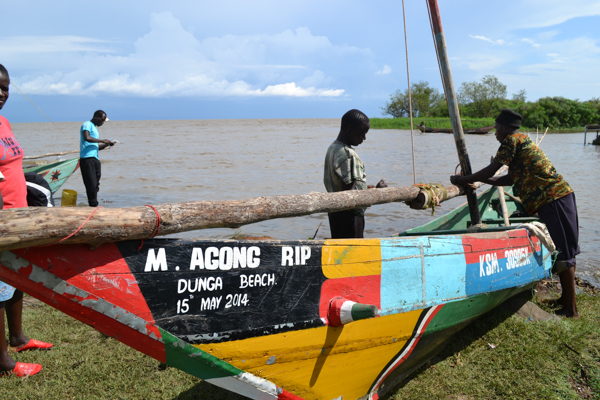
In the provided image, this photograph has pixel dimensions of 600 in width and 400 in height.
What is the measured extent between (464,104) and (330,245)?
81.9 meters

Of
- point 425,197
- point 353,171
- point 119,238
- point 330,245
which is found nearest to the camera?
point 119,238

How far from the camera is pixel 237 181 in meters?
14.4

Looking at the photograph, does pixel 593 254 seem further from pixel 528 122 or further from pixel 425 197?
pixel 528 122

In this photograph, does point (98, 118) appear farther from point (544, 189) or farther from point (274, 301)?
point (544, 189)

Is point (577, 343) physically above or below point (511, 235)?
below

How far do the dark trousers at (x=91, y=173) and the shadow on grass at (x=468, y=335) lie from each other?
22.8 feet

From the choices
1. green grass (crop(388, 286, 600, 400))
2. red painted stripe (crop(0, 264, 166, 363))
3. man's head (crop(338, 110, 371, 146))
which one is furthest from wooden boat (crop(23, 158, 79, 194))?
green grass (crop(388, 286, 600, 400))

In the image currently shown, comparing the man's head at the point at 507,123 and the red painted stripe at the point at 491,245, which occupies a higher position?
the man's head at the point at 507,123

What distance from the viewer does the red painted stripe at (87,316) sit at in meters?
1.54

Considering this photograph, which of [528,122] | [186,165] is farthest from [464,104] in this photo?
[186,165]

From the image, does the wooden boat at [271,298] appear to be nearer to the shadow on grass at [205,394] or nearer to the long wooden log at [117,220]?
the long wooden log at [117,220]

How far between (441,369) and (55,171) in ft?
32.4

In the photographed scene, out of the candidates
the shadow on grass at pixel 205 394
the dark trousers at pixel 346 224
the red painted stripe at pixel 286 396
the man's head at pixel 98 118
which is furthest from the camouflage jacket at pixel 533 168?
the man's head at pixel 98 118

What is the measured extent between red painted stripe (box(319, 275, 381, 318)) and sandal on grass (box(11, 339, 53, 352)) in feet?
8.02
